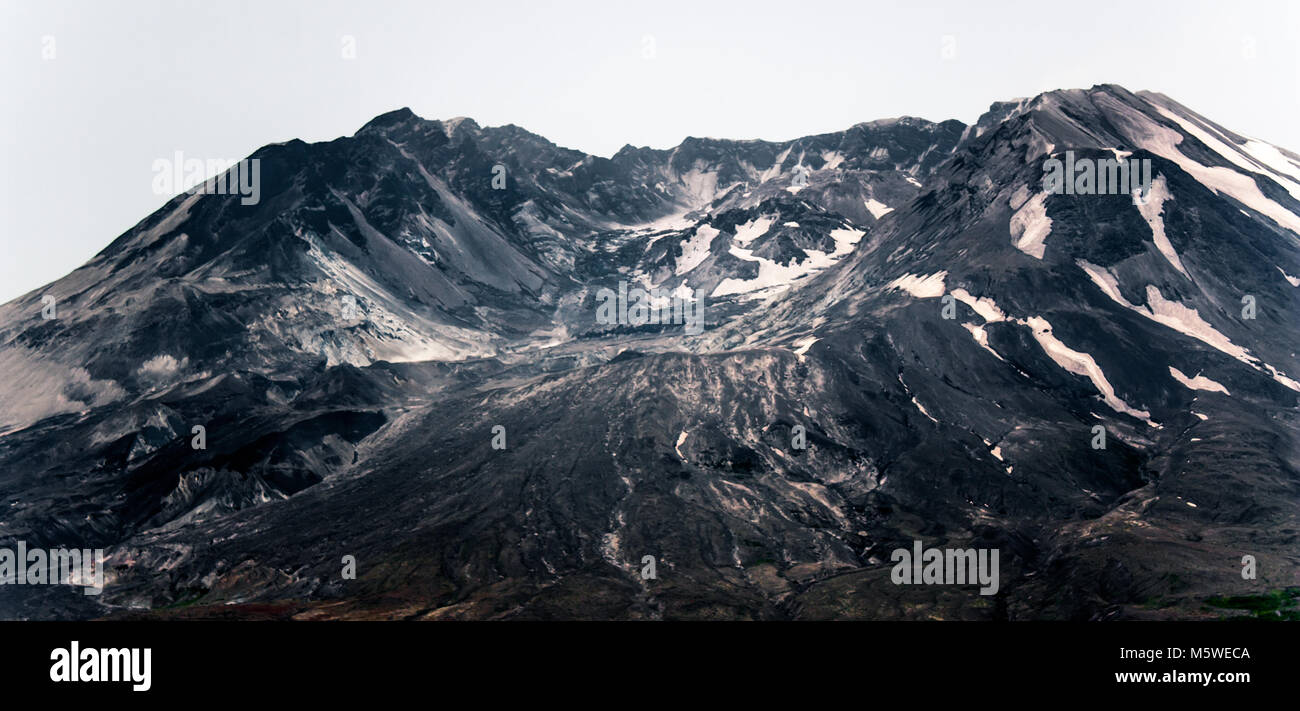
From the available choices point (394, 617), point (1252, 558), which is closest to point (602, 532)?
point (394, 617)
